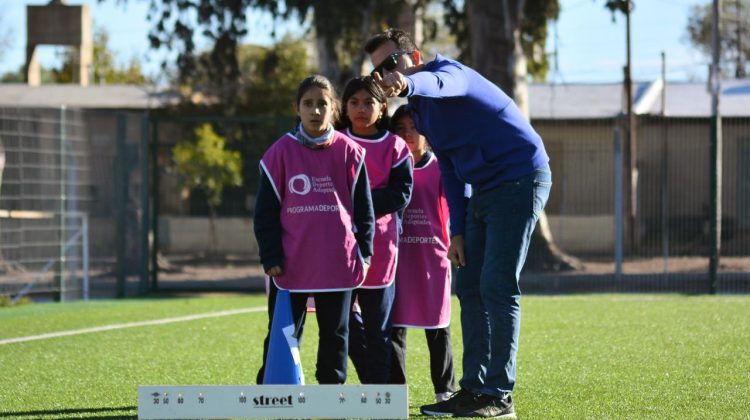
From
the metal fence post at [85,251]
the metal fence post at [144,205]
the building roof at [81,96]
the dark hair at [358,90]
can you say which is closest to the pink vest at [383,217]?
the dark hair at [358,90]

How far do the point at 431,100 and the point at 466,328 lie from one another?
1.26 meters

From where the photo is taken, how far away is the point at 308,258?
18.3 feet

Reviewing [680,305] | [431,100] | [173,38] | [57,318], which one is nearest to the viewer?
[431,100]

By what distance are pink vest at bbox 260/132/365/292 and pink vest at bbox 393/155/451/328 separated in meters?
0.73

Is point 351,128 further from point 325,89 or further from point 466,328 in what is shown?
point 466,328

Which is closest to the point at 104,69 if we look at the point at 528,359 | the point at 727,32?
the point at 727,32

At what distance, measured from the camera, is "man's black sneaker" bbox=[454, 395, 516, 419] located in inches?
219

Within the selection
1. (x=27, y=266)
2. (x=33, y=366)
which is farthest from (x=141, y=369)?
(x=27, y=266)

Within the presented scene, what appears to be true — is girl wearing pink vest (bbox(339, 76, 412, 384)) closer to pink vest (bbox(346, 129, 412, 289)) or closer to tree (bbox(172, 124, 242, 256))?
pink vest (bbox(346, 129, 412, 289))

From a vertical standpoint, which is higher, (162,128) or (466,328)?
(162,128)

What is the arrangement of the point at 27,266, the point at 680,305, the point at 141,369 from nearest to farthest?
the point at 141,369
the point at 680,305
the point at 27,266

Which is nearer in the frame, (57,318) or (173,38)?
(57,318)

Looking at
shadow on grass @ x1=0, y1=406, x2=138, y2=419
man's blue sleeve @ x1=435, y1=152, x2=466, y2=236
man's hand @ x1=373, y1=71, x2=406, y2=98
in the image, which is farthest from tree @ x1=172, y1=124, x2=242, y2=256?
man's hand @ x1=373, y1=71, x2=406, y2=98

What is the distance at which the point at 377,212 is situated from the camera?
602 cm
